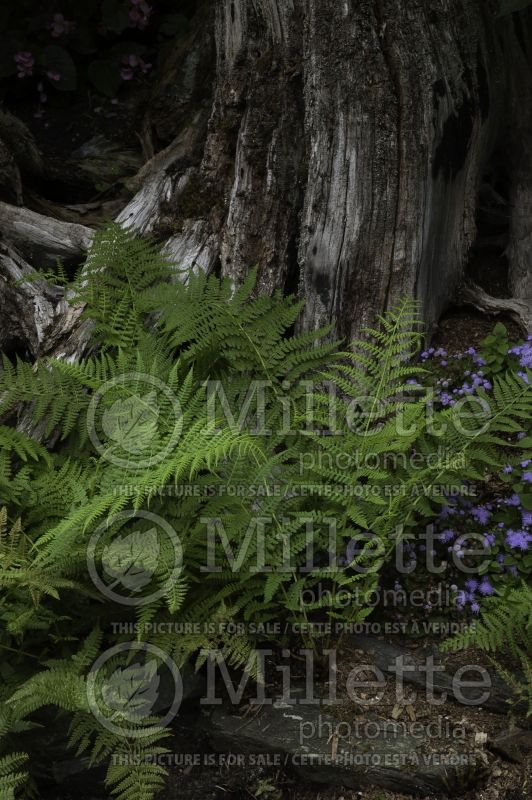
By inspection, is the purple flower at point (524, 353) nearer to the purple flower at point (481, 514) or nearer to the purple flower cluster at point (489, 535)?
the purple flower cluster at point (489, 535)

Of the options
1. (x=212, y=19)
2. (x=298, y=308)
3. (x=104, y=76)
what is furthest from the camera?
(x=104, y=76)

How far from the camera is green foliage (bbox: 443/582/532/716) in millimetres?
3068

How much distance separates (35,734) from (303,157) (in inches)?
120

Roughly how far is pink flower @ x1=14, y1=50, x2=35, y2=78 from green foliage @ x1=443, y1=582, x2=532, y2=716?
15.6ft

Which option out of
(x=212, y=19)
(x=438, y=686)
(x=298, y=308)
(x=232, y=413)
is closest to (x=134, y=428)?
(x=232, y=413)

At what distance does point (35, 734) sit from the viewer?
3.27 metres

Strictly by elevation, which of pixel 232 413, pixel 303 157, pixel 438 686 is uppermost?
pixel 303 157

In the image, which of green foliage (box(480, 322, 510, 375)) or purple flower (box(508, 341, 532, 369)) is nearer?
purple flower (box(508, 341, 532, 369))

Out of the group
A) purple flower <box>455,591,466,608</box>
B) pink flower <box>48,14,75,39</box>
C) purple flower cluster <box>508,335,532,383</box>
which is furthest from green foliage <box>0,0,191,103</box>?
purple flower <box>455,591,466,608</box>

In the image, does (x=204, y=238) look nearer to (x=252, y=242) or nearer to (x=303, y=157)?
(x=252, y=242)

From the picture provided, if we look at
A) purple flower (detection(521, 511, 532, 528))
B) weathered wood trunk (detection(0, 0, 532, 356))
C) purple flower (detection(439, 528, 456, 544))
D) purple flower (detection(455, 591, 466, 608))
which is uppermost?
weathered wood trunk (detection(0, 0, 532, 356))

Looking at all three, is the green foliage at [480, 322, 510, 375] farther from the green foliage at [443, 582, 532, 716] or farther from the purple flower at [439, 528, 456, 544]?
the green foliage at [443, 582, 532, 716]

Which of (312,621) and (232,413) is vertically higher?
(232,413)

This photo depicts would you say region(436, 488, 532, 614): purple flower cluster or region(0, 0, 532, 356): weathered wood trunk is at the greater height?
region(0, 0, 532, 356): weathered wood trunk
